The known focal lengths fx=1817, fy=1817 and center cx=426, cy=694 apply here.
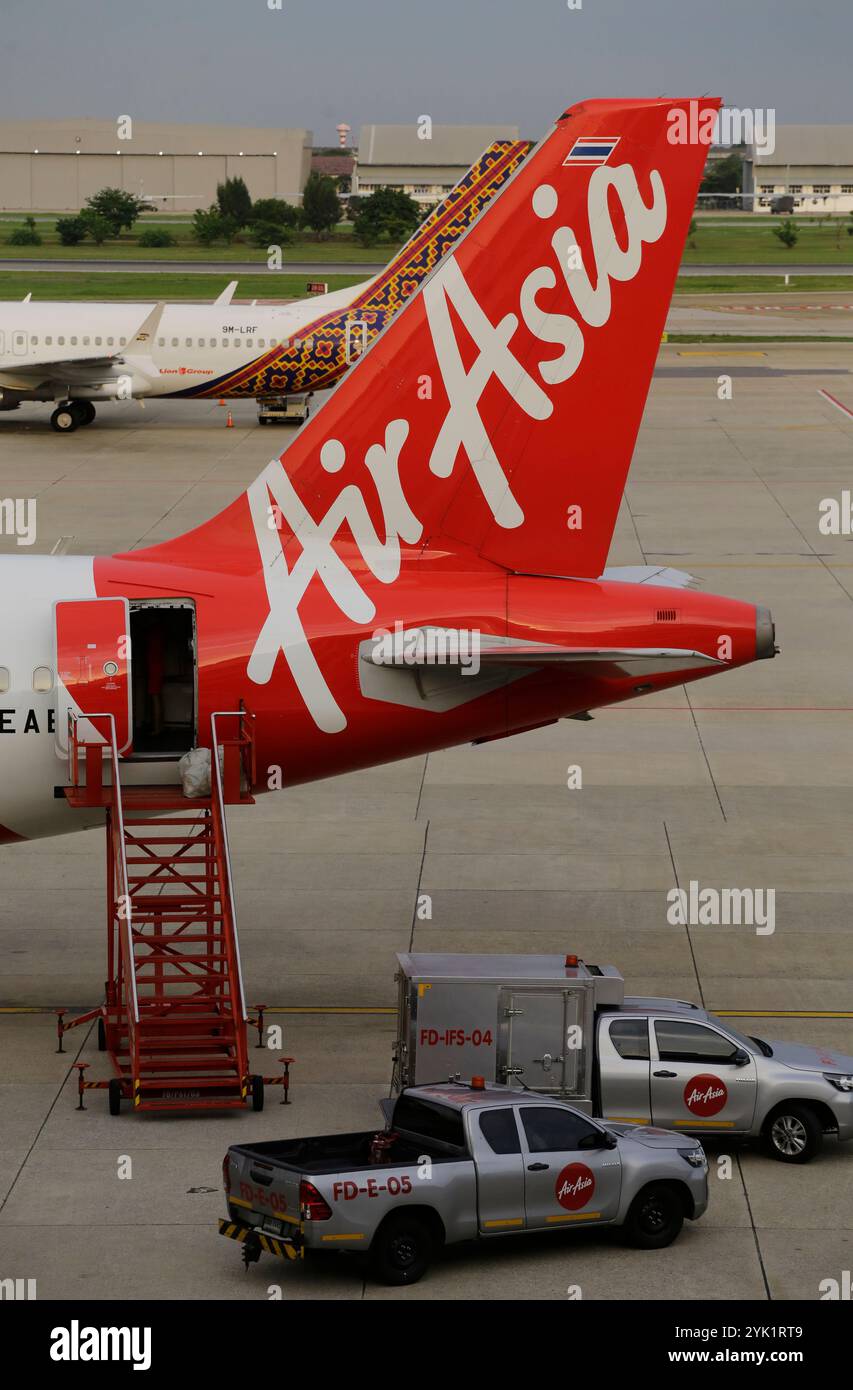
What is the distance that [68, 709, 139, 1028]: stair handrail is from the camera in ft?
67.8

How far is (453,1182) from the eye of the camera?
16734mm

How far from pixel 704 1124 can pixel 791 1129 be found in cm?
93

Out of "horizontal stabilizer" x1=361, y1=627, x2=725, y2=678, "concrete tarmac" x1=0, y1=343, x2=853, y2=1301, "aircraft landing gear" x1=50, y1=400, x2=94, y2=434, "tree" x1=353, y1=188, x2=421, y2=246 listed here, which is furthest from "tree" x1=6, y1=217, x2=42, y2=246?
"horizontal stabilizer" x1=361, y1=627, x2=725, y2=678

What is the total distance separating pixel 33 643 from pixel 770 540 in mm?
35335

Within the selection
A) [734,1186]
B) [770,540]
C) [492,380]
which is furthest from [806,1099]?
[770,540]

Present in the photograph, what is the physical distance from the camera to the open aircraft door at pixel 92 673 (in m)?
21.5

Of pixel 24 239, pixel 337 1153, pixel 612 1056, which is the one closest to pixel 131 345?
pixel 612 1056

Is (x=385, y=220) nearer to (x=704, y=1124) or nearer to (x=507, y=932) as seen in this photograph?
(x=507, y=932)

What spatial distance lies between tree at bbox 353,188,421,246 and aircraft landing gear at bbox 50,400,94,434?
121 m

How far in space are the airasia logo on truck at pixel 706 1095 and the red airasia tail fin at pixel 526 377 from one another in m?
6.60

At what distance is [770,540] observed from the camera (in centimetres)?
5353

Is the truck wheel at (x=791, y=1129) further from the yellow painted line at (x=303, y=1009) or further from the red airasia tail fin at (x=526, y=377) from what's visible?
the red airasia tail fin at (x=526, y=377)

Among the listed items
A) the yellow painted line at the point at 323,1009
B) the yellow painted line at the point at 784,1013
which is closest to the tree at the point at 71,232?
the yellow painted line at the point at 323,1009
